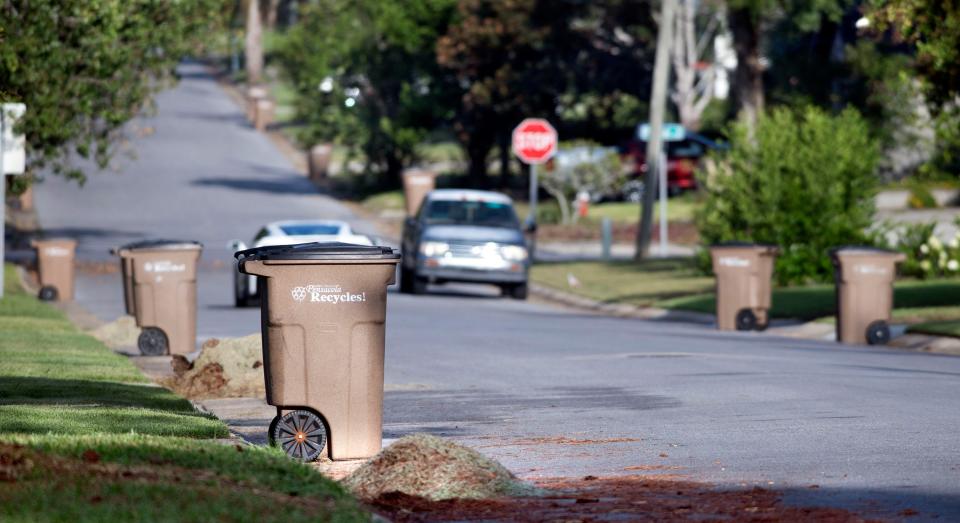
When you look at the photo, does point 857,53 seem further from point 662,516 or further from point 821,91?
point 662,516

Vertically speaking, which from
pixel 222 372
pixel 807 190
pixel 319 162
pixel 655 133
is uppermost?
pixel 655 133

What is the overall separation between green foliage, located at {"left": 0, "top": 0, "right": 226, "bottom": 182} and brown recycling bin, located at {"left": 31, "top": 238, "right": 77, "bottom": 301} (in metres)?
1.48

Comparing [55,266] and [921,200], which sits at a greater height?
[921,200]

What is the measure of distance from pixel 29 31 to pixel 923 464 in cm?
1719

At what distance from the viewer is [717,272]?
2277 cm

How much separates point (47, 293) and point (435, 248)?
6379mm

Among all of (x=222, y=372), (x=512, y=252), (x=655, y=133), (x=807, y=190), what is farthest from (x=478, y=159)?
(x=222, y=372)

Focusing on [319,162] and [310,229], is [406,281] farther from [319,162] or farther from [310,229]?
[319,162]

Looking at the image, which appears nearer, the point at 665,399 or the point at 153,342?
the point at 665,399

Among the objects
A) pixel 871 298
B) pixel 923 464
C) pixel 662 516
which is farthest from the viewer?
pixel 871 298

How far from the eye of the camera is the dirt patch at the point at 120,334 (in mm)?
18859

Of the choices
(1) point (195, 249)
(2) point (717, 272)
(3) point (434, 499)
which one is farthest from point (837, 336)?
(3) point (434, 499)

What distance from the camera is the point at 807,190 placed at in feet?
95.3

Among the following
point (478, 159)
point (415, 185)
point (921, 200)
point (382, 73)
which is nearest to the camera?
point (921, 200)
